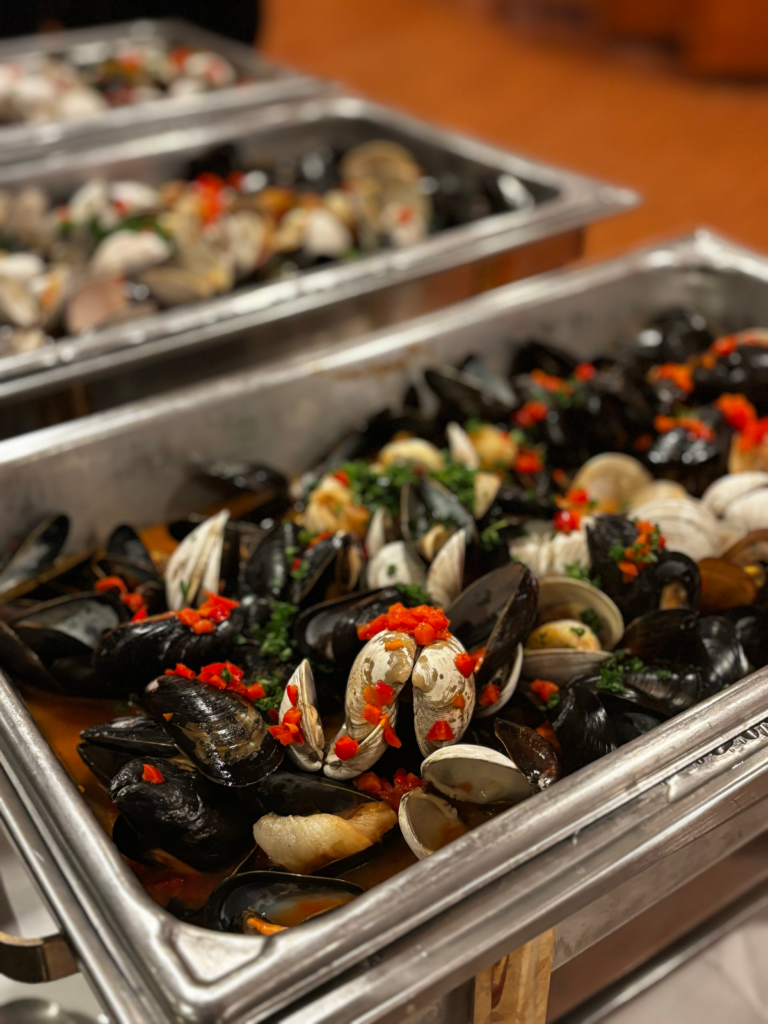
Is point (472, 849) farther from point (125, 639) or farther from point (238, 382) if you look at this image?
point (238, 382)

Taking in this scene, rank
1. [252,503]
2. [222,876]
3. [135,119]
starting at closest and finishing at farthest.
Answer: [222,876] < [252,503] < [135,119]

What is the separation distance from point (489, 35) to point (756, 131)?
2.54m

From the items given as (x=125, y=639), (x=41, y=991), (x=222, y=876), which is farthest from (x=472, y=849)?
(x=41, y=991)

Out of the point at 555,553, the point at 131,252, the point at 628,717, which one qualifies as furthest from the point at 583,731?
the point at 131,252

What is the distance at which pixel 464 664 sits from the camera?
3.96 ft

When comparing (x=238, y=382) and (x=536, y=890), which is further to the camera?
(x=238, y=382)

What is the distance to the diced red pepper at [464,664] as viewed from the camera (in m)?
1.21

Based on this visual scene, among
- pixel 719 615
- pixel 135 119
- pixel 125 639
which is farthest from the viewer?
pixel 135 119

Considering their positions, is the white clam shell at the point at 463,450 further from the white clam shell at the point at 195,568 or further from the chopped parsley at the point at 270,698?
the chopped parsley at the point at 270,698

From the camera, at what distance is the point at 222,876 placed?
49.8 inches

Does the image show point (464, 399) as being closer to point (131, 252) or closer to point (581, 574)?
point (581, 574)

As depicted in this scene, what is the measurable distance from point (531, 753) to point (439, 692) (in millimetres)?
153

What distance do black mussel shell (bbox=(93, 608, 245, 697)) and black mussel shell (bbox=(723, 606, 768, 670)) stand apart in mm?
843

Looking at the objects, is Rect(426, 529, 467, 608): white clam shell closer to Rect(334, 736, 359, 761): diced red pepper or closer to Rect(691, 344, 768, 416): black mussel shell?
Rect(334, 736, 359, 761): diced red pepper
